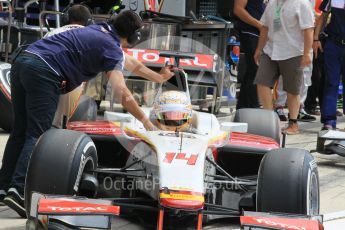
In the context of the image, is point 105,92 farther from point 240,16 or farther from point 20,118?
point 20,118

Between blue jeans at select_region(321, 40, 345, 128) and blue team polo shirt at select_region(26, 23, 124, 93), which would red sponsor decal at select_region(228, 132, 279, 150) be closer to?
blue team polo shirt at select_region(26, 23, 124, 93)

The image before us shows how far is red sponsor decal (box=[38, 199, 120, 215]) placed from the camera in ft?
16.3

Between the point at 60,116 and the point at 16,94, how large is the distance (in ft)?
4.27

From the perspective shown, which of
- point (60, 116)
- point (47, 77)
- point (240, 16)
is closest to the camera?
point (47, 77)

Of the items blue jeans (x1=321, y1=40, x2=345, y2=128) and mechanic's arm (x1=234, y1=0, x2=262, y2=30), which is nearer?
blue jeans (x1=321, y1=40, x2=345, y2=128)

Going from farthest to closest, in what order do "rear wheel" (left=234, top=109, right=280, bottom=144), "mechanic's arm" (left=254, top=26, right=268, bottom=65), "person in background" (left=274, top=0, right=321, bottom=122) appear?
"person in background" (left=274, top=0, right=321, bottom=122) < "mechanic's arm" (left=254, top=26, right=268, bottom=65) < "rear wheel" (left=234, top=109, right=280, bottom=144)

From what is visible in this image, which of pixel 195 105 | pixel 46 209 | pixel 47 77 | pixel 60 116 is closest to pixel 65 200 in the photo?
pixel 46 209

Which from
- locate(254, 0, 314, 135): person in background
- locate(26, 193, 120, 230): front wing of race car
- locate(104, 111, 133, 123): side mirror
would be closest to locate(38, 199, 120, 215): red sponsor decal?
locate(26, 193, 120, 230): front wing of race car

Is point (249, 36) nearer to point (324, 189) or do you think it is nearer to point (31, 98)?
point (324, 189)

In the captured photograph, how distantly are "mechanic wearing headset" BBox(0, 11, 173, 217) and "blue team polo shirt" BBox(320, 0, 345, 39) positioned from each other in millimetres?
4280

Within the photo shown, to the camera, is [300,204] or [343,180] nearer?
[300,204]

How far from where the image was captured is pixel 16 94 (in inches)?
249

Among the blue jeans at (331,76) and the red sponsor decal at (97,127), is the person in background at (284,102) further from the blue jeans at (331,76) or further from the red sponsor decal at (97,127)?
the red sponsor decal at (97,127)

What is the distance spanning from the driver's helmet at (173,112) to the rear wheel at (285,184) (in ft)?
2.60
